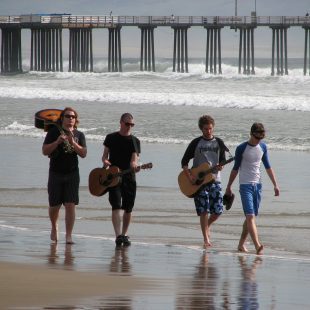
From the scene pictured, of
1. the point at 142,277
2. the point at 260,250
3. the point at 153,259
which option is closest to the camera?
the point at 142,277

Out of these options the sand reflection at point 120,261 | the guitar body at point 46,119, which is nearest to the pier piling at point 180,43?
the guitar body at point 46,119

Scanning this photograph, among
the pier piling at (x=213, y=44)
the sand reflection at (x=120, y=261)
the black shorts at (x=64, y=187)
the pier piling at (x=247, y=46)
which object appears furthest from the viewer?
the pier piling at (x=213, y=44)

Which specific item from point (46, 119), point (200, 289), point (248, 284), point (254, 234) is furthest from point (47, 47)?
point (200, 289)

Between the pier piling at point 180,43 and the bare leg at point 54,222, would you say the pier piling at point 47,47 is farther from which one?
the bare leg at point 54,222

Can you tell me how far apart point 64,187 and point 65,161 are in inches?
8.7

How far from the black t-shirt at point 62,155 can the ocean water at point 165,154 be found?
91 cm

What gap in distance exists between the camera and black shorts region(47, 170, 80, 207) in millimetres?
9852

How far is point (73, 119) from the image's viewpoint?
967 centimetres

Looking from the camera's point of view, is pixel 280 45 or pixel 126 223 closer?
pixel 126 223

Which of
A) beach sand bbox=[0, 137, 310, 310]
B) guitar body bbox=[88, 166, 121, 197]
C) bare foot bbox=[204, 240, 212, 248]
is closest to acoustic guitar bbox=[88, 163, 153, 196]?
guitar body bbox=[88, 166, 121, 197]

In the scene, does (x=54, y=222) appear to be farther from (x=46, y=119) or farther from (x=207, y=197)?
(x=207, y=197)

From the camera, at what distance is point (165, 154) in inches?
794

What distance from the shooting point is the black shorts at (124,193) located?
10.0m

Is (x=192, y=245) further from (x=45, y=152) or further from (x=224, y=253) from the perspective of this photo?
(x=45, y=152)
